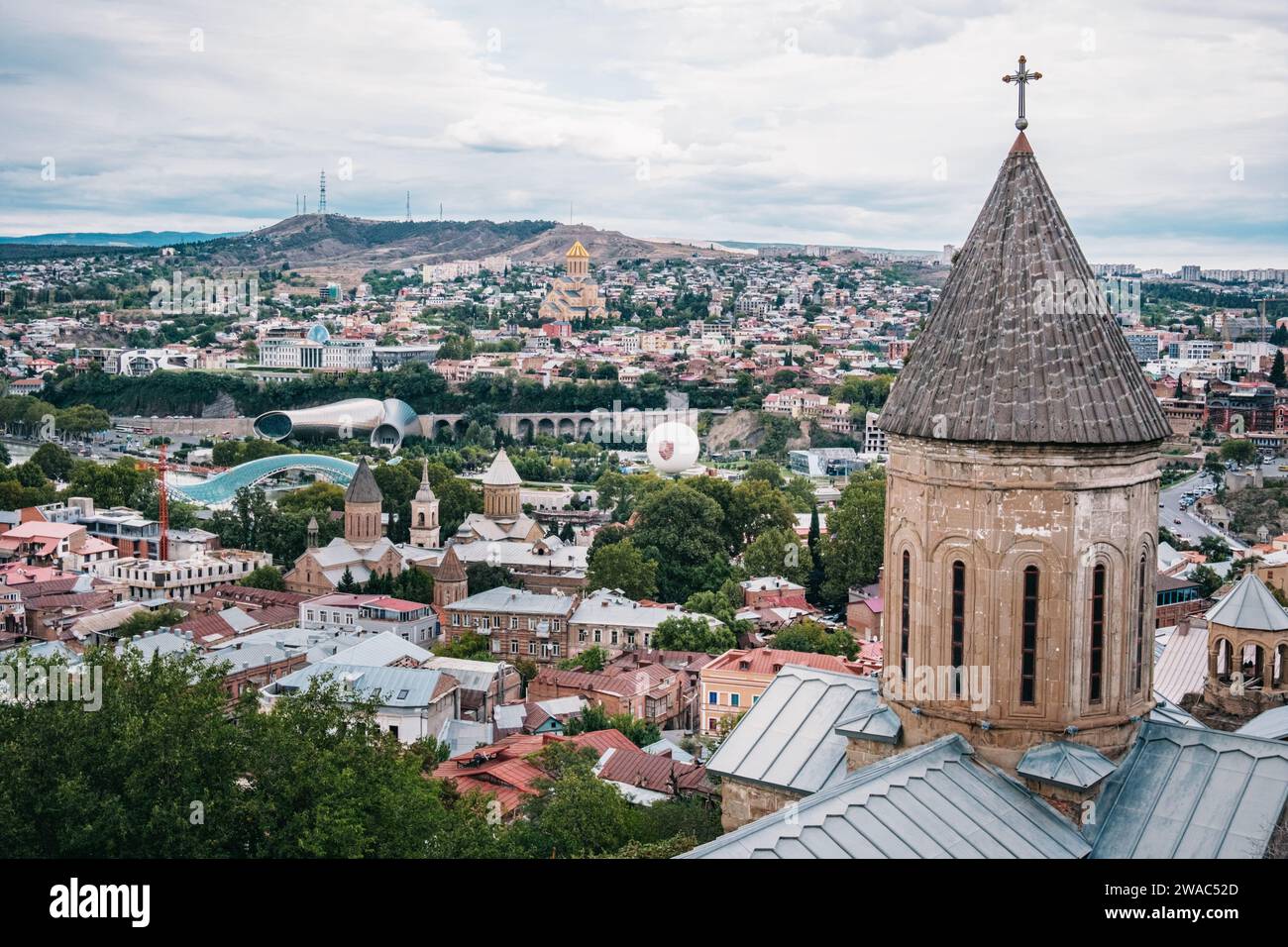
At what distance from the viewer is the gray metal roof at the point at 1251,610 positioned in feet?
43.6

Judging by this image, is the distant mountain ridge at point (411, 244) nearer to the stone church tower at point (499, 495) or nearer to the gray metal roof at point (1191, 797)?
the stone church tower at point (499, 495)

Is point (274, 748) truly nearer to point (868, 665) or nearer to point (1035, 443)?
point (1035, 443)

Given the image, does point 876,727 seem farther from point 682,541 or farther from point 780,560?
point 682,541

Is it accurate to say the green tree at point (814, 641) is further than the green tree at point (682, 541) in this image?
No

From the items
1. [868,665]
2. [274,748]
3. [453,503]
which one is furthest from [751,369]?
[274,748]

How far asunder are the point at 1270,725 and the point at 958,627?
17.8 ft

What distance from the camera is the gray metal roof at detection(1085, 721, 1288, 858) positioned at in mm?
6625

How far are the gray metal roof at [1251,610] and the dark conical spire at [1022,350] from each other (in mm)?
6355

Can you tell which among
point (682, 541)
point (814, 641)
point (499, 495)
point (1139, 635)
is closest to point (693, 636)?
point (814, 641)

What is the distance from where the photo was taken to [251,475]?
163ft

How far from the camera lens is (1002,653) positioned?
758 centimetres

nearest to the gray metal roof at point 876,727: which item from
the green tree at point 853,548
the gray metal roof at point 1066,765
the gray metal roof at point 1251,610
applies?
the gray metal roof at point 1066,765

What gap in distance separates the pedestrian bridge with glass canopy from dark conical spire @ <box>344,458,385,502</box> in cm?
739

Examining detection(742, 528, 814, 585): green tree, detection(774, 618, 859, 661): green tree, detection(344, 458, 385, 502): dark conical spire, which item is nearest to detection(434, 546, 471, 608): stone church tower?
detection(344, 458, 385, 502): dark conical spire
